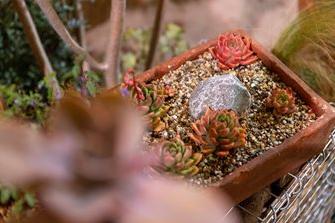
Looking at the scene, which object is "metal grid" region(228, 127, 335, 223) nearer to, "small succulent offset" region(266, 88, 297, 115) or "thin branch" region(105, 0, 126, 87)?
"small succulent offset" region(266, 88, 297, 115)

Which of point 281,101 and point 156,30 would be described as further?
point 156,30

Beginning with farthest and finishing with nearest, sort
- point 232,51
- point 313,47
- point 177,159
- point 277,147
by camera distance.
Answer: point 313,47, point 232,51, point 277,147, point 177,159

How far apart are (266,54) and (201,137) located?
232 mm

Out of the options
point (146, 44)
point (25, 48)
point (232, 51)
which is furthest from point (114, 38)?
point (146, 44)

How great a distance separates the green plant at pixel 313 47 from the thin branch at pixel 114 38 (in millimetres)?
306

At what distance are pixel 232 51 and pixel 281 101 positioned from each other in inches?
5.2

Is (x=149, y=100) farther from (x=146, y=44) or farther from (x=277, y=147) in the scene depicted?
(x=146, y=44)

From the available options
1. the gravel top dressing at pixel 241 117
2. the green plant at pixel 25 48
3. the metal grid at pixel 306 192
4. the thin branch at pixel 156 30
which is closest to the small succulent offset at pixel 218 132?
the gravel top dressing at pixel 241 117

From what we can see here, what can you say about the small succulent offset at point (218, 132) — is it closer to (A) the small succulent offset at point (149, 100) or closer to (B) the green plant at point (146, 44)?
(A) the small succulent offset at point (149, 100)

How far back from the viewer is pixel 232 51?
0.93m

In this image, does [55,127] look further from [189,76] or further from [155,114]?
[189,76]

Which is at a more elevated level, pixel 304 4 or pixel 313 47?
pixel 304 4

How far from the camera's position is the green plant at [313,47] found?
1024 mm

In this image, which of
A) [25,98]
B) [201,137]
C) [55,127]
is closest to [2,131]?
[55,127]
